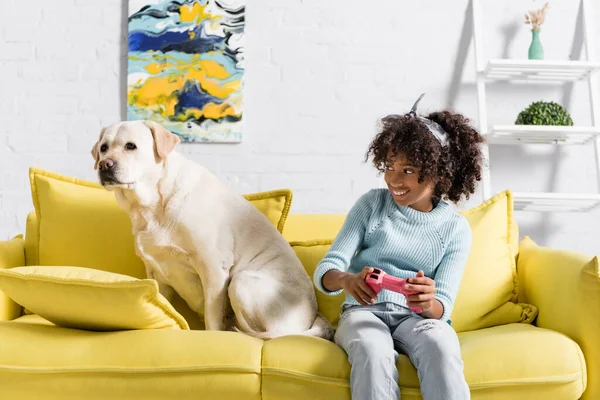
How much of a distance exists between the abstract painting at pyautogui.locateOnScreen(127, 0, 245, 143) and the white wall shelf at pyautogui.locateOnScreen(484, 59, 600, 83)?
1149 millimetres

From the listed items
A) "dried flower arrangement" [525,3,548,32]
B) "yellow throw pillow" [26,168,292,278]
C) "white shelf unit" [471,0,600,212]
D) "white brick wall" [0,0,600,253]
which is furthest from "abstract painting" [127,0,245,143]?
"dried flower arrangement" [525,3,548,32]

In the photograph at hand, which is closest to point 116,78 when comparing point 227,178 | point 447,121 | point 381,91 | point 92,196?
point 227,178

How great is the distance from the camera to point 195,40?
113 inches

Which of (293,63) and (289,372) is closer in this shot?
(289,372)

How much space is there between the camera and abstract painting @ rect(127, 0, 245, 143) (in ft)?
9.37

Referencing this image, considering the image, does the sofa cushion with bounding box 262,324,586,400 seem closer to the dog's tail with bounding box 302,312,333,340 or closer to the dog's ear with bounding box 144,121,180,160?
the dog's tail with bounding box 302,312,333,340

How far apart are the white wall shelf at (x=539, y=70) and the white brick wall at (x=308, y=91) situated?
85 millimetres

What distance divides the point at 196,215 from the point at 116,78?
Answer: 1281 millimetres

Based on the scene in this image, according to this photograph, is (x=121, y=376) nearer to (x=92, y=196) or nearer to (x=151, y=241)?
(x=151, y=241)

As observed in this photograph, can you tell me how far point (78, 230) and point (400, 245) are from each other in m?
1.08

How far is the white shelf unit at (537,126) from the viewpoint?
8.95 feet

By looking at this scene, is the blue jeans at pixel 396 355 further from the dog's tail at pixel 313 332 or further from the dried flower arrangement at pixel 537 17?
the dried flower arrangement at pixel 537 17

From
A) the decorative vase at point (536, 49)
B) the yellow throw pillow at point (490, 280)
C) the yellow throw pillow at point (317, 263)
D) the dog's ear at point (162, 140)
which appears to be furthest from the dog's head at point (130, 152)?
the decorative vase at point (536, 49)

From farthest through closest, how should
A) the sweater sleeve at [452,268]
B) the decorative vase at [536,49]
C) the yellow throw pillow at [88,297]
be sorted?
the decorative vase at [536,49] < the sweater sleeve at [452,268] < the yellow throw pillow at [88,297]
